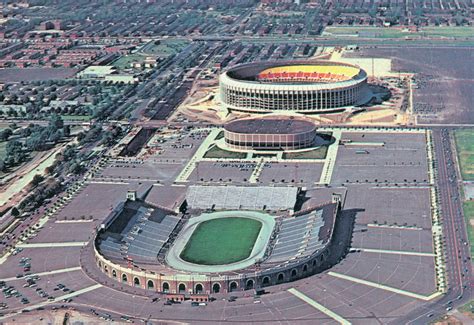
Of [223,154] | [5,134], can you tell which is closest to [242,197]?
[223,154]

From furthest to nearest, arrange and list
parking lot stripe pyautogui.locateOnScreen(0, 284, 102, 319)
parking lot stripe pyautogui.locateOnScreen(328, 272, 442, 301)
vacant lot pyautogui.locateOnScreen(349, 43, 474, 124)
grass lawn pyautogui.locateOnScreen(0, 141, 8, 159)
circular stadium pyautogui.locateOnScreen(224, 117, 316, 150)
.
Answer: vacant lot pyautogui.locateOnScreen(349, 43, 474, 124), grass lawn pyautogui.locateOnScreen(0, 141, 8, 159), circular stadium pyautogui.locateOnScreen(224, 117, 316, 150), parking lot stripe pyautogui.locateOnScreen(328, 272, 442, 301), parking lot stripe pyautogui.locateOnScreen(0, 284, 102, 319)

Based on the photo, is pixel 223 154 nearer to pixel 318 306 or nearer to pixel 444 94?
pixel 318 306

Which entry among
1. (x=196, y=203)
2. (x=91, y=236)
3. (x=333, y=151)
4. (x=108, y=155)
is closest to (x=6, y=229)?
(x=91, y=236)

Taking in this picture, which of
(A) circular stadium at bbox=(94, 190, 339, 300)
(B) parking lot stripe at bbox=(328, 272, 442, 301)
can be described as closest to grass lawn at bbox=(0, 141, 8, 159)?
(A) circular stadium at bbox=(94, 190, 339, 300)

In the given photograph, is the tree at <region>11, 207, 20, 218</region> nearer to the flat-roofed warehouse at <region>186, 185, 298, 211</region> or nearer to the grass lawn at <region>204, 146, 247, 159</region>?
the flat-roofed warehouse at <region>186, 185, 298, 211</region>

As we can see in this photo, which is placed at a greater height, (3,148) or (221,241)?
(221,241)
